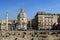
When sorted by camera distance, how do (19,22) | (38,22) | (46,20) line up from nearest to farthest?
1. (38,22)
2. (46,20)
3. (19,22)

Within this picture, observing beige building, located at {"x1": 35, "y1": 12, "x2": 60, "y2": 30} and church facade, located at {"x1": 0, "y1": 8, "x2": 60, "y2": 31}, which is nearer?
church facade, located at {"x1": 0, "y1": 8, "x2": 60, "y2": 31}

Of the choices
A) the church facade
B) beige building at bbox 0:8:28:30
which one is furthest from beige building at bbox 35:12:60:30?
beige building at bbox 0:8:28:30

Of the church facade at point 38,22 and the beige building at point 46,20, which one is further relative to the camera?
the beige building at point 46,20

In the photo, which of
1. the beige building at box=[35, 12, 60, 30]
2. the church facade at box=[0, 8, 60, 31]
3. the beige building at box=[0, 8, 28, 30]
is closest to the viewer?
the church facade at box=[0, 8, 60, 31]

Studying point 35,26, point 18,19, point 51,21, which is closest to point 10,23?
point 18,19

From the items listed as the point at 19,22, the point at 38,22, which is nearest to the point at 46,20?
the point at 38,22

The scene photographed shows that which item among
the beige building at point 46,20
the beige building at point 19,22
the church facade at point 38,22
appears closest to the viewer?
the church facade at point 38,22

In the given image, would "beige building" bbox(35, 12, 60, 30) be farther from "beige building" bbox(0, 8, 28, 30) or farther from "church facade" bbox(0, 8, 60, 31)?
"beige building" bbox(0, 8, 28, 30)

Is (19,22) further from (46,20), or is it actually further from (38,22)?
(46,20)

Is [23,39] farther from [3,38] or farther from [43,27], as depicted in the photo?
[43,27]

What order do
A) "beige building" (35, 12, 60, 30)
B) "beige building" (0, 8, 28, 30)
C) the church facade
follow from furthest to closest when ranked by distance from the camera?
1. "beige building" (0, 8, 28, 30)
2. "beige building" (35, 12, 60, 30)
3. the church facade

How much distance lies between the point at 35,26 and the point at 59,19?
386 inches

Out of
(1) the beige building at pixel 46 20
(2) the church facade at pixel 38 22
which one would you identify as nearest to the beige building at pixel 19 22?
(2) the church facade at pixel 38 22

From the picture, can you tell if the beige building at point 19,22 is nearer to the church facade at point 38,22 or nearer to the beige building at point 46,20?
the church facade at point 38,22
